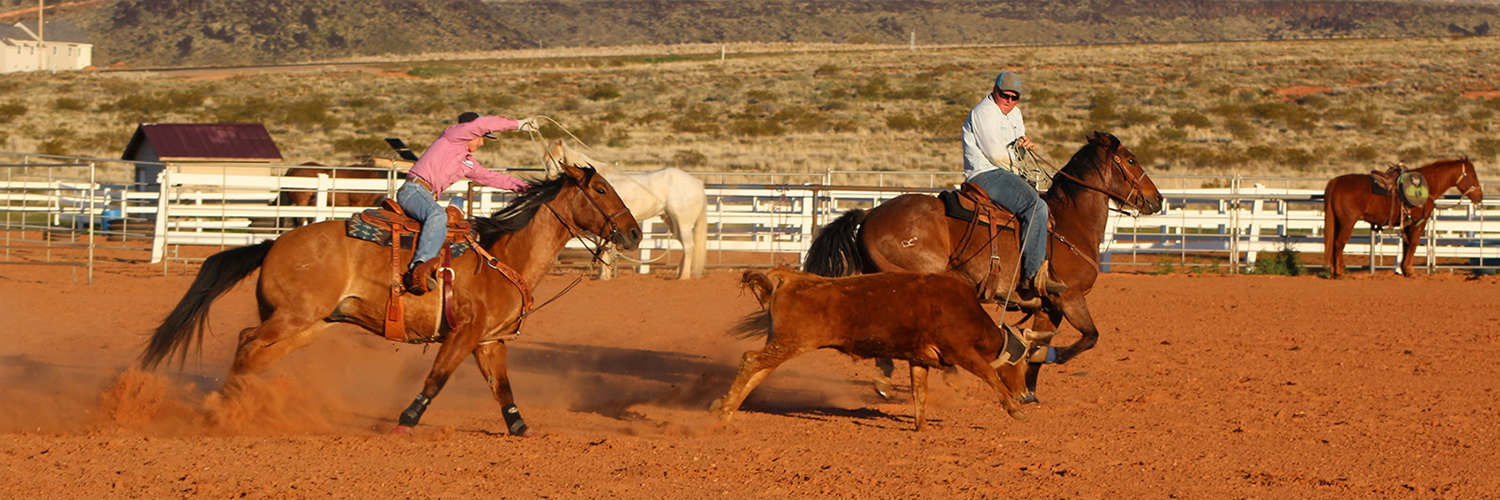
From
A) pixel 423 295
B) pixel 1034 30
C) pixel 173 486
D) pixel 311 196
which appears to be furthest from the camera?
pixel 1034 30

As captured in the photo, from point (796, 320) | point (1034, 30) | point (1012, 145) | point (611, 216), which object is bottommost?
point (796, 320)

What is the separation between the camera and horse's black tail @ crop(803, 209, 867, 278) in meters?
7.59

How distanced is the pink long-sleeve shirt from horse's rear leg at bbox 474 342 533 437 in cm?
91

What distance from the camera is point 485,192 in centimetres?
1644

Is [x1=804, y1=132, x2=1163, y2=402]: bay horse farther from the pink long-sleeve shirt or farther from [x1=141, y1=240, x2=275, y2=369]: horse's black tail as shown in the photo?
[x1=141, y1=240, x2=275, y2=369]: horse's black tail

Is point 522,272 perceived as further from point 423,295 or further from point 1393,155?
point 1393,155

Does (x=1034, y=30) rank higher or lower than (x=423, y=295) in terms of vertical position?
higher

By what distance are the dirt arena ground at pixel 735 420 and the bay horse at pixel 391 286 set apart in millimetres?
333

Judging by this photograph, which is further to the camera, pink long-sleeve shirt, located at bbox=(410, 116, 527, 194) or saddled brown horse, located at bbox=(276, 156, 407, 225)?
saddled brown horse, located at bbox=(276, 156, 407, 225)

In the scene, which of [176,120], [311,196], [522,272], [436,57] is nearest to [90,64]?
[436,57]

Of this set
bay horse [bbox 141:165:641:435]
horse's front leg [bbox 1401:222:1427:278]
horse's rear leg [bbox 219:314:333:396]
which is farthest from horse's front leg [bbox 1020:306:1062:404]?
horse's front leg [bbox 1401:222:1427:278]

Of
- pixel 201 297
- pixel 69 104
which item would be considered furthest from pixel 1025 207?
pixel 69 104

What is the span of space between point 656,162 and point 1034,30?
75.5 metres

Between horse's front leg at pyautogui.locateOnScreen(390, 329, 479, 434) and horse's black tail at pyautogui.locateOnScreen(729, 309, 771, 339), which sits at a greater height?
horse's black tail at pyautogui.locateOnScreen(729, 309, 771, 339)
